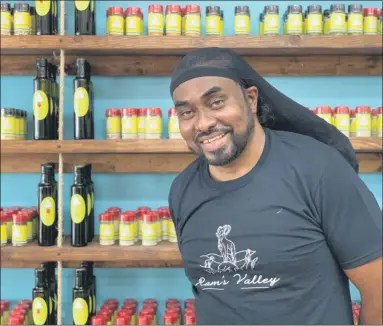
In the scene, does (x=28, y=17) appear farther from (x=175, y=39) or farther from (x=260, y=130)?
(x=260, y=130)

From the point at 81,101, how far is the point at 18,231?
0.52 m

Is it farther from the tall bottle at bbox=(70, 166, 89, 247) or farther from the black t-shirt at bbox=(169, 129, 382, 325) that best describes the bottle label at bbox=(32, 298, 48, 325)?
the black t-shirt at bbox=(169, 129, 382, 325)

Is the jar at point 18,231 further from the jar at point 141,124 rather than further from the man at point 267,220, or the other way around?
the man at point 267,220

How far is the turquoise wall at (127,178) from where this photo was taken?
6.41 feet

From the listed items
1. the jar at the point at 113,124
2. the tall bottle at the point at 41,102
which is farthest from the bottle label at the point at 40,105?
the jar at the point at 113,124

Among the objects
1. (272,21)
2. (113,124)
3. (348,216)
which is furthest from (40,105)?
(348,216)

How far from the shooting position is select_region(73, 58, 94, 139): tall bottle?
1.66 metres

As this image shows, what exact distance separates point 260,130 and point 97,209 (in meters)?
1.27

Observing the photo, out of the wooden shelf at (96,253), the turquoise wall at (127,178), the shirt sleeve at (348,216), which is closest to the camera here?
the shirt sleeve at (348,216)

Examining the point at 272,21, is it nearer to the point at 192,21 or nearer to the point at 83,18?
the point at 192,21

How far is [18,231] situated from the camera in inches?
65.0

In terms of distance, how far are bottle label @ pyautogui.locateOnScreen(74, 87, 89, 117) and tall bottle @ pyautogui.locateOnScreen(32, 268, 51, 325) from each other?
0.59 meters

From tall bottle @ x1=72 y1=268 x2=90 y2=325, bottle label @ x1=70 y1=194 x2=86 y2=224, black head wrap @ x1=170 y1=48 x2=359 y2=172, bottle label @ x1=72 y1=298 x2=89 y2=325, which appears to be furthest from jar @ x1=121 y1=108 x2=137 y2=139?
black head wrap @ x1=170 y1=48 x2=359 y2=172

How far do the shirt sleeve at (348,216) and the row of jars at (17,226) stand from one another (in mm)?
1235
